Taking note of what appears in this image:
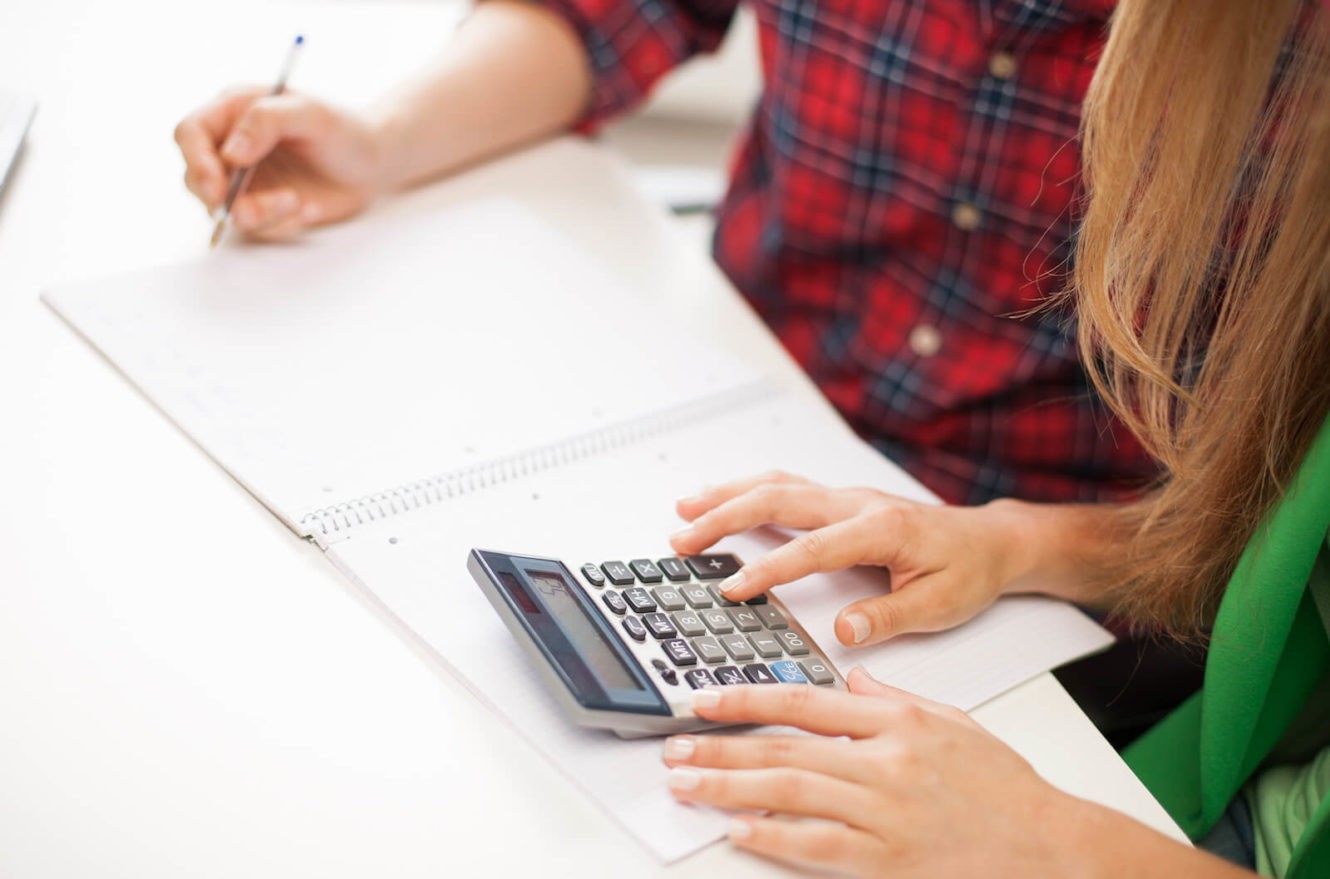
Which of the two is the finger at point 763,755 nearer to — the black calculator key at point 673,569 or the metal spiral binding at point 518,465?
the black calculator key at point 673,569

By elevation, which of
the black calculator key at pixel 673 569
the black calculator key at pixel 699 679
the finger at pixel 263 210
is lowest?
the black calculator key at pixel 699 679

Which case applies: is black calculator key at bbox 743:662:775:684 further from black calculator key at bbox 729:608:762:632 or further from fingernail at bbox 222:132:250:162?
fingernail at bbox 222:132:250:162

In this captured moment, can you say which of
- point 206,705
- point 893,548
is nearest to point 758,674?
point 893,548

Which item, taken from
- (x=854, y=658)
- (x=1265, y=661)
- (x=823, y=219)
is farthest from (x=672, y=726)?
(x=823, y=219)

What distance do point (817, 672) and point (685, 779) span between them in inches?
3.8

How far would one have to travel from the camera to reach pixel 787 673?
1.72ft

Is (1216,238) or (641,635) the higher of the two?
(1216,238)

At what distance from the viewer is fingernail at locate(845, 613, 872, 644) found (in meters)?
0.56

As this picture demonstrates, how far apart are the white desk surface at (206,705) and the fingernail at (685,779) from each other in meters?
0.03

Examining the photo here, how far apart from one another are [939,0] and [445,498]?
479 millimetres

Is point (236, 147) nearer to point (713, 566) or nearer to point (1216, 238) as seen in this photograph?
point (713, 566)

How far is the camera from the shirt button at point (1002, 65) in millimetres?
768

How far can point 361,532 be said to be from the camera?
1.88 ft

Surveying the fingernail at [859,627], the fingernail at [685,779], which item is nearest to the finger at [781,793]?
the fingernail at [685,779]
